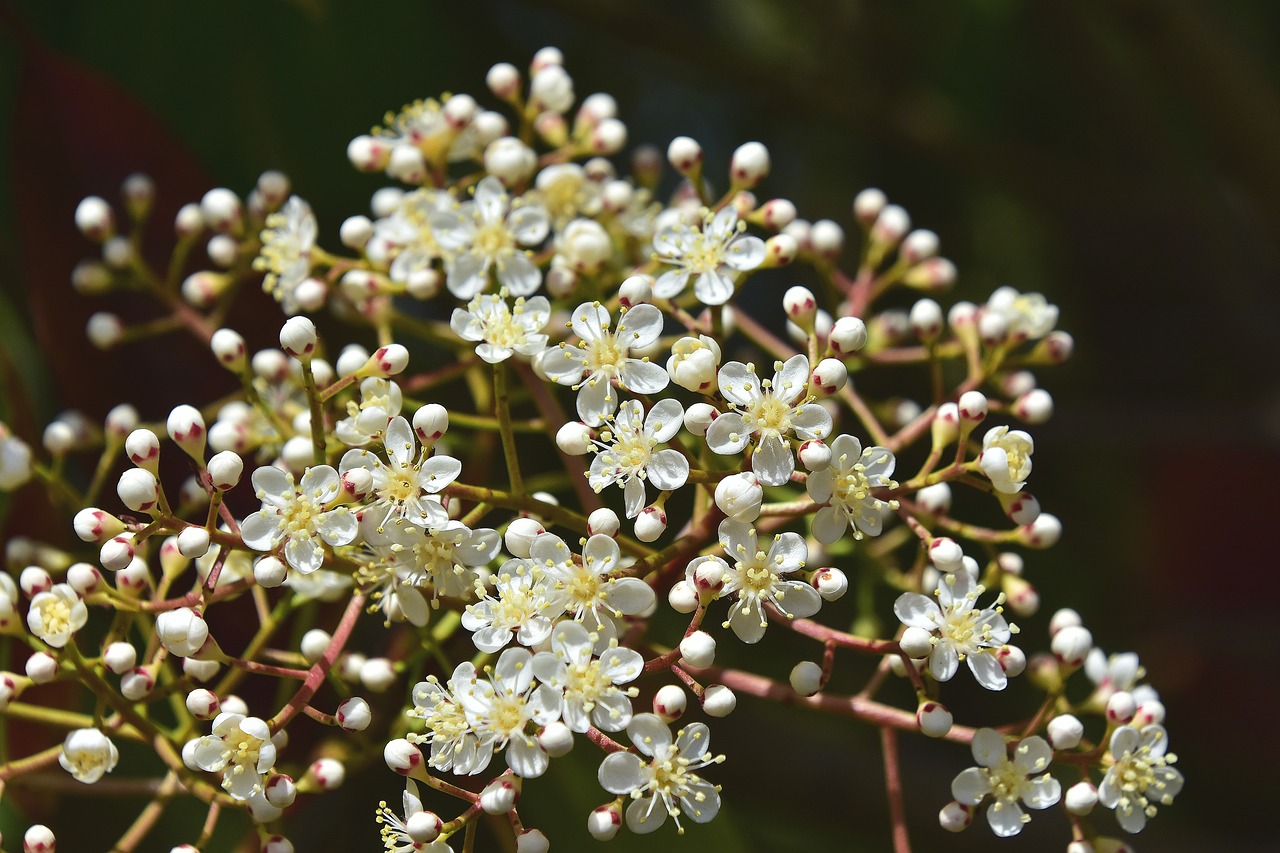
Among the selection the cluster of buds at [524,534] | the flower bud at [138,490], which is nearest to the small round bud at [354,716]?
the cluster of buds at [524,534]

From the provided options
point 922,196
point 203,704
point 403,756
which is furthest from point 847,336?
point 922,196

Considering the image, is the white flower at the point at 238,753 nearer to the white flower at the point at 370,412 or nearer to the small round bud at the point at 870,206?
the white flower at the point at 370,412

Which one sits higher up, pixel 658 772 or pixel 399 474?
pixel 399 474

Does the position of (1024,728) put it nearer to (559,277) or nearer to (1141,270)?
(559,277)

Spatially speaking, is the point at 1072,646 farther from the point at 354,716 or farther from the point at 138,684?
the point at 138,684

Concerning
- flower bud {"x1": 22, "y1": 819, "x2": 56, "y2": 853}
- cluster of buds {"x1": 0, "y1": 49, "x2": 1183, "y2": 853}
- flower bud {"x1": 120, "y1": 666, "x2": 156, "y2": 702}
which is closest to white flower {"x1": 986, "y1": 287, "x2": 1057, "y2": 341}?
cluster of buds {"x1": 0, "y1": 49, "x2": 1183, "y2": 853}

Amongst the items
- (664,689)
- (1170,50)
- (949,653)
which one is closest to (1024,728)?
(949,653)

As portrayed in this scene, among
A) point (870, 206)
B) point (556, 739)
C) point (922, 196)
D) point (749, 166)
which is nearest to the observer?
point (556, 739)
